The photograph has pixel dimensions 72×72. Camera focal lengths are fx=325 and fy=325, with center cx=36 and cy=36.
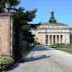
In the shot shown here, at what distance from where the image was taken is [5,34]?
22578mm

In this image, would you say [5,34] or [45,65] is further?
[45,65]

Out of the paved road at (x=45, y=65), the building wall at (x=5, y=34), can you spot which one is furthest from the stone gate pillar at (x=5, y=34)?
the paved road at (x=45, y=65)

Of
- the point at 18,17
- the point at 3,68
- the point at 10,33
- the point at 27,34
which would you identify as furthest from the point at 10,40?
the point at 27,34

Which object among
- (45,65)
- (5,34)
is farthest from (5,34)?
(45,65)

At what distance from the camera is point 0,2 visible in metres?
50.3

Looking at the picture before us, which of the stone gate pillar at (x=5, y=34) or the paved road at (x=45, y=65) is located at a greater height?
the stone gate pillar at (x=5, y=34)

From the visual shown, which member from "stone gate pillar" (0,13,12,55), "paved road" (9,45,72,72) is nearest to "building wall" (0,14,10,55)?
"stone gate pillar" (0,13,12,55)

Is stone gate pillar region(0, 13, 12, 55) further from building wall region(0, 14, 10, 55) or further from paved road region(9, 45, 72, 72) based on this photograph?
paved road region(9, 45, 72, 72)

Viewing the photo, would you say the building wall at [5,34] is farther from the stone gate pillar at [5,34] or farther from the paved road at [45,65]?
the paved road at [45,65]

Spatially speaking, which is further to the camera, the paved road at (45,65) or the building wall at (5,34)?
the building wall at (5,34)

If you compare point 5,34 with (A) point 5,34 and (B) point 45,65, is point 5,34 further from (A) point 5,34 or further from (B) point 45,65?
(B) point 45,65

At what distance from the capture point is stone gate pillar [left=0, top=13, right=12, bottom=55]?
2242cm

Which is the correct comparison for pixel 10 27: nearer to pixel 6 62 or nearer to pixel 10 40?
pixel 10 40

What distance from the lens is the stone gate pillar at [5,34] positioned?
2242cm
